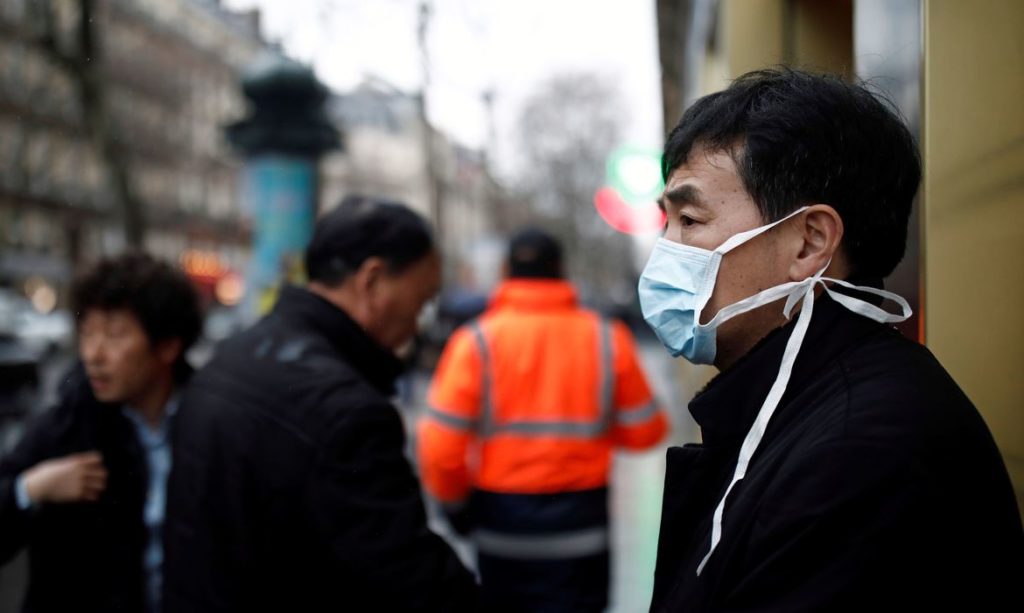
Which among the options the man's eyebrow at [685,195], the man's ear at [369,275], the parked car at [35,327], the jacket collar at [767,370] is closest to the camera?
the jacket collar at [767,370]

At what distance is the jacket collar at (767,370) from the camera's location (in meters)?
1.35

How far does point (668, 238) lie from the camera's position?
1.57m

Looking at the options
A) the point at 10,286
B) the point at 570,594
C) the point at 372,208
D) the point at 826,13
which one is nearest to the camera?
the point at 372,208

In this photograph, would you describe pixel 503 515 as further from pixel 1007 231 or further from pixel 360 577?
pixel 1007 231

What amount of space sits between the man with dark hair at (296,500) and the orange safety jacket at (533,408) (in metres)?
1.39

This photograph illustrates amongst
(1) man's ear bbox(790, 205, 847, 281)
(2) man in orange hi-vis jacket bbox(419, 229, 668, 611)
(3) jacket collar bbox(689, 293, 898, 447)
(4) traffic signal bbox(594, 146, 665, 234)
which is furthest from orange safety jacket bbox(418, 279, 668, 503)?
(4) traffic signal bbox(594, 146, 665, 234)

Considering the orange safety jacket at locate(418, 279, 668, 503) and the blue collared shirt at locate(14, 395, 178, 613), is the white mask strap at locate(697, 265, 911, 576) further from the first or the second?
the orange safety jacket at locate(418, 279, 668, 503)

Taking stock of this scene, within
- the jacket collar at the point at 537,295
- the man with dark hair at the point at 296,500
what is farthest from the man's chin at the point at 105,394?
the jacket collar at the point at 537,295

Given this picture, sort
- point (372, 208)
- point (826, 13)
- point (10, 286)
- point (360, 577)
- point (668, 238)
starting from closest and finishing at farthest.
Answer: point (668, 238) → point (360, 577) → point (372, 208) → point (826, 13) → point (10, 286)

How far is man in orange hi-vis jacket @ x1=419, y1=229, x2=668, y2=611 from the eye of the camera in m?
3.55

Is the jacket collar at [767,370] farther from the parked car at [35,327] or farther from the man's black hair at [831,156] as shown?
the parked car at [35,327]

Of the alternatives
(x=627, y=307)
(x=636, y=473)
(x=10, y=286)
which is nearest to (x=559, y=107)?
(x=627, y=307)

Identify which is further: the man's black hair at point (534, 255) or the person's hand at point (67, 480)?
the man's black hair at point (534, 255)

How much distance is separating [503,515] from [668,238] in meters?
2.25
